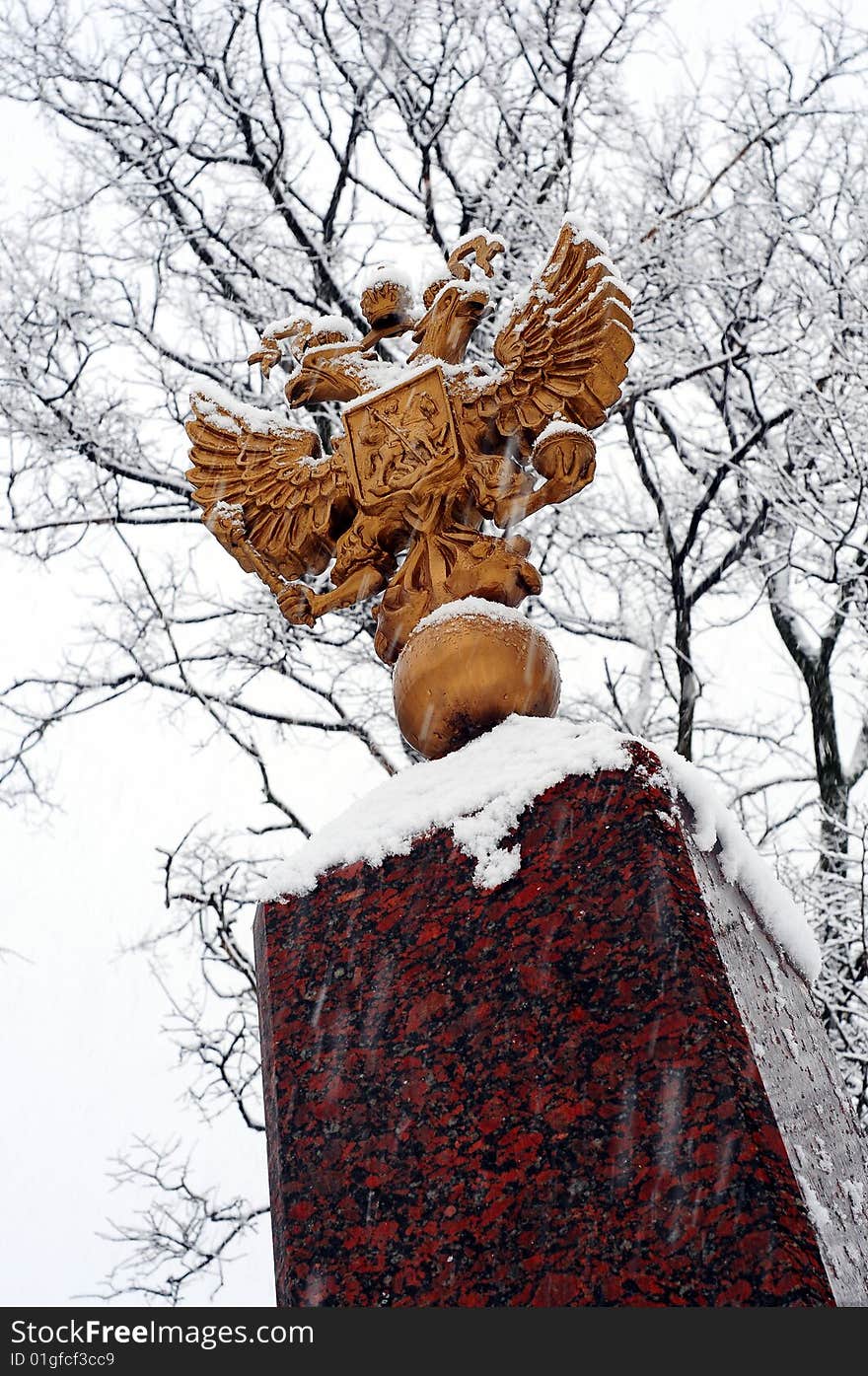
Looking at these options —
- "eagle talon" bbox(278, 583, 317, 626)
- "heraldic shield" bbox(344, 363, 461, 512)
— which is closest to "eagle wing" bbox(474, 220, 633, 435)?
"heraldic shield" bbox(344, 363, 461, 512)

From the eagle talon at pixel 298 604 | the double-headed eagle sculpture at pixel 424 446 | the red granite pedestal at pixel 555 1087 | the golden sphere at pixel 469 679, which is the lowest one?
the red granite pedestal at pixel 555 1087

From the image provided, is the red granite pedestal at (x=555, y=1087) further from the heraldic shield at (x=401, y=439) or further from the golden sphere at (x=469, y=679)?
the heraldic shield at (x=401, y=439)

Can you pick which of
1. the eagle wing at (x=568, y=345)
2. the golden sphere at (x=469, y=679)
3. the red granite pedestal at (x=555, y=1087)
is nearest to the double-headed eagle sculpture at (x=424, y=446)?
the eagle wing at (x=568, y=345)

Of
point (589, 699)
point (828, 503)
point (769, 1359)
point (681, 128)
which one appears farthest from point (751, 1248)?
point (681, 128)

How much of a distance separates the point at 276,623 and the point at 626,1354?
7.25m

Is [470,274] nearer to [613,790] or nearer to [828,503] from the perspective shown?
[613,790]

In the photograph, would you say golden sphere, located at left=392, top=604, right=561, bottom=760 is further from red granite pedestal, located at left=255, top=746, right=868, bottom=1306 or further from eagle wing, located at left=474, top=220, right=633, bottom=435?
eagle wing, located at left=474, top=220, right=633, bottom=435

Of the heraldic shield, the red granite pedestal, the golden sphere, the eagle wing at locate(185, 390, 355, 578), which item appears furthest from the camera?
the eagle wing at locate(185, 390, 355, 578)

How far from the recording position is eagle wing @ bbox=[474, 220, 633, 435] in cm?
284

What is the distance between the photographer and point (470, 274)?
3.33 meters

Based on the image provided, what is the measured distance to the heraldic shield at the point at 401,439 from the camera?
9.77 feet

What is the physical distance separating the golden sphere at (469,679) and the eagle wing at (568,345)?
542 millimetres

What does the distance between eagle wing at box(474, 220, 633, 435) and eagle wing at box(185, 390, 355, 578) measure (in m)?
0.49

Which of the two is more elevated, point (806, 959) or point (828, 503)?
point (828, 503)
